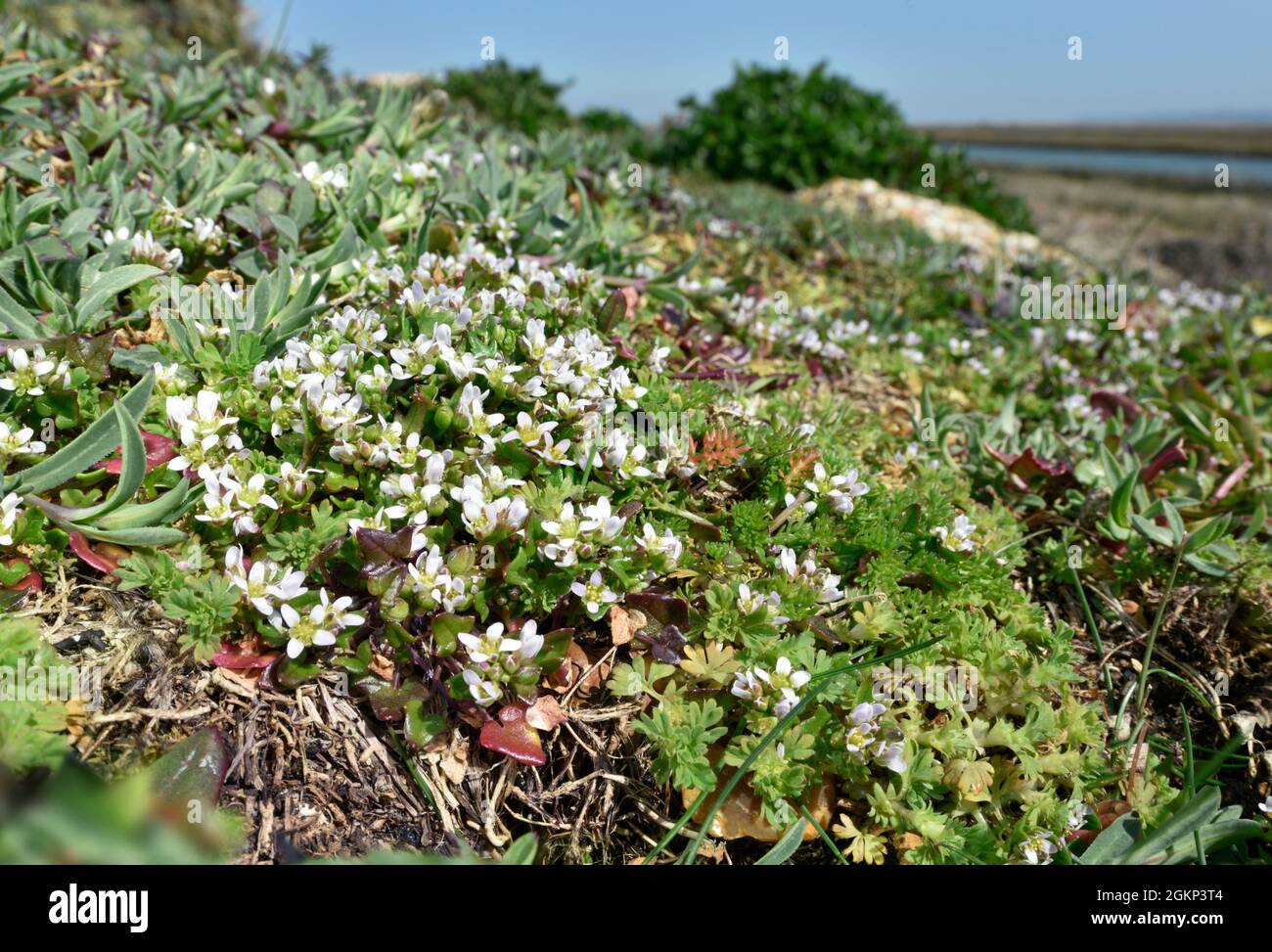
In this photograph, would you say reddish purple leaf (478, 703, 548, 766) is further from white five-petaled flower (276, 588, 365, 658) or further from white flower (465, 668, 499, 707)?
white five-petaled flower (276, 588, 365, 658)

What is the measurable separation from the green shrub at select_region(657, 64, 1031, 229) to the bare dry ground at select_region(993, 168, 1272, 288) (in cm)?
141

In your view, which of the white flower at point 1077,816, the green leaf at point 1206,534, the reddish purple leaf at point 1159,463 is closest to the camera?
the white flower at point 1077,816

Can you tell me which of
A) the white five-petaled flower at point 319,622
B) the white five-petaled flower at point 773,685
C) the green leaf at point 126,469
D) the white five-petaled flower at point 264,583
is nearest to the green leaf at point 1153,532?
the white five-petaled flower at point 773,685

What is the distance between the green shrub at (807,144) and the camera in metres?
11.3

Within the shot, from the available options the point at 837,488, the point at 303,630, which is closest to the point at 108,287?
the point at 303,630

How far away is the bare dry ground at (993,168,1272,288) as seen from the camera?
37.8 feet

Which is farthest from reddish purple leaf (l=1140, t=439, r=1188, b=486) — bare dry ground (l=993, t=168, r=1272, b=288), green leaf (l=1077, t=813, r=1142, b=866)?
bare dry ground (l=993, t=168, r=1272, b=288)

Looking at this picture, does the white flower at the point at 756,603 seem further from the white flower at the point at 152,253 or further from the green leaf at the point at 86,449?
the white flower at the point at 152,253

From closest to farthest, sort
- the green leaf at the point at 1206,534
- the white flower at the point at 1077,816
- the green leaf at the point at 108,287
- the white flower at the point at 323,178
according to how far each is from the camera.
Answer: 1. the white flower at the point at 1077,816
2. the green leaf at the point at 108,287
3. the green leaf at the point at 1206,534
4. the white flower at the point at 323,178

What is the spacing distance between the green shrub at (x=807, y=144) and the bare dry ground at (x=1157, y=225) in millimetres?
1410

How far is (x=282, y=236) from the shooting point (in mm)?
3549

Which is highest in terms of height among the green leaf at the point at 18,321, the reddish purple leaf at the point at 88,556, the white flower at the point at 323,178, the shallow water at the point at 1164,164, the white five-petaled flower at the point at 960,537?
the shallow water at the point at 1164,164
